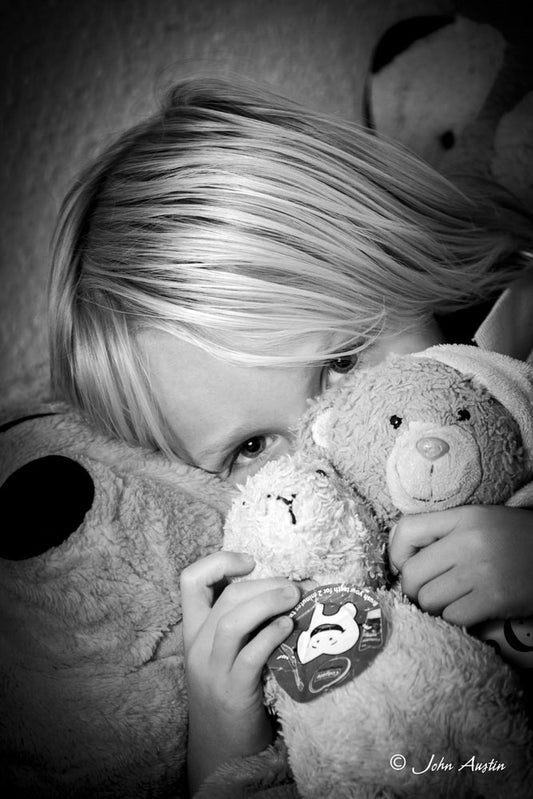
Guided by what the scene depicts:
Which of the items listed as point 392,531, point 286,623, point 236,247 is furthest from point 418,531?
point 236,247

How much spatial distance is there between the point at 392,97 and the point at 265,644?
3.06 ft

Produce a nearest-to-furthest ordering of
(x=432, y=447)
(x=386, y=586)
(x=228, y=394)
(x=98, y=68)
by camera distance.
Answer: (x=432, y=447) → (x=386, y=586) → (x=228, y=394) → (x=98, y=68)

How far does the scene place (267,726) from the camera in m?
0.54

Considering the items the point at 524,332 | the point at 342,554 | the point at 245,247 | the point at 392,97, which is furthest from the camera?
the point at 392,97

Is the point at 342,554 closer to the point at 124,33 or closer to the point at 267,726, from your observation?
the point at 267,726

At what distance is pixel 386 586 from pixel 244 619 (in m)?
0.14

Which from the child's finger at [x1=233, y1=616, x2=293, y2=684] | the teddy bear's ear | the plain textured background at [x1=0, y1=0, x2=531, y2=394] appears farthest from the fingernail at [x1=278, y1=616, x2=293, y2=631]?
the plain textured background at [x1=0, y1=0, x2=531, y2=394]

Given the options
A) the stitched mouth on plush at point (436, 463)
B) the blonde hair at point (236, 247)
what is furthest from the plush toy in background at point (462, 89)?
the stitched mouth on plush at point (436, 463)

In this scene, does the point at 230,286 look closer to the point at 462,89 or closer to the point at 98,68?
the point at 98,68

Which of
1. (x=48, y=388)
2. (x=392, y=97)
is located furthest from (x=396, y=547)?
(x=392, y=97)

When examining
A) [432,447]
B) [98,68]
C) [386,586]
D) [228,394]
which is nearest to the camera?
[432,447]

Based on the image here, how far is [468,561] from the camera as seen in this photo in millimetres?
484

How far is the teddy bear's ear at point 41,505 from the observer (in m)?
0.49

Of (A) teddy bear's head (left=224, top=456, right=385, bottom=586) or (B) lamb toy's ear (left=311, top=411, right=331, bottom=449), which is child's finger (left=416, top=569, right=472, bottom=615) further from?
(B) lamb toy's ear (left=311, top=411, right=331, bottom=449)
